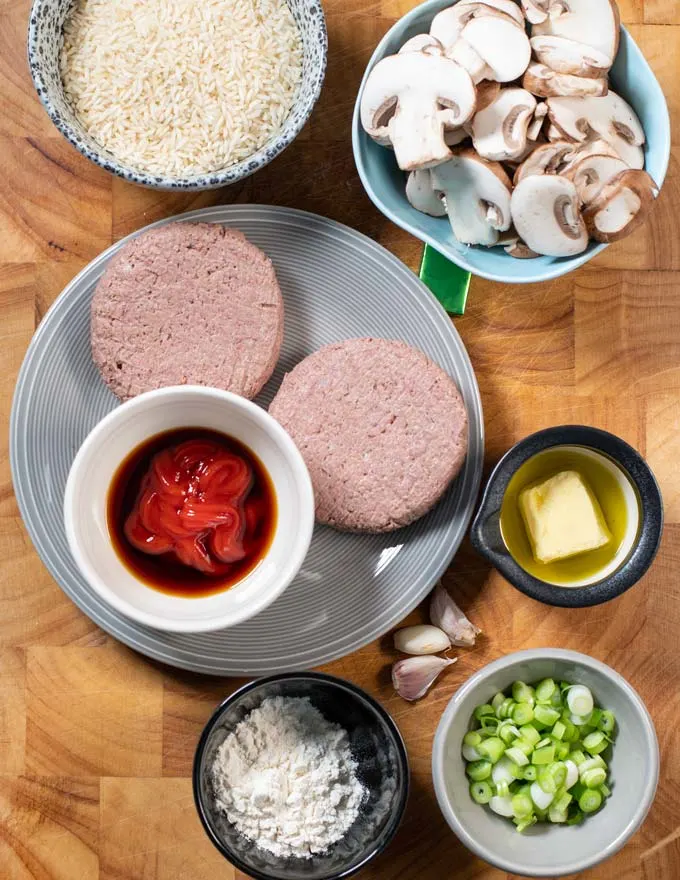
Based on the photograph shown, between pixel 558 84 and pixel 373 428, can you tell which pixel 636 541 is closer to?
pixel 373 428

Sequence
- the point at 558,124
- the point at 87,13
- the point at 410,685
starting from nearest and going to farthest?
the point at 558,124, the point at 87,13, the point at 410,685

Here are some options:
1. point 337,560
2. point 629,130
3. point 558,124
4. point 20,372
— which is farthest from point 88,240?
point 629,130

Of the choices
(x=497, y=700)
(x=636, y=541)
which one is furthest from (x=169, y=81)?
(x=497, y=700)

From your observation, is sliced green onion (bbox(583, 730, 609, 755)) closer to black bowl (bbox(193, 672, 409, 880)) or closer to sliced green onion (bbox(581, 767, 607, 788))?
sliced green onion (bbox(581, 767, 607, 788))

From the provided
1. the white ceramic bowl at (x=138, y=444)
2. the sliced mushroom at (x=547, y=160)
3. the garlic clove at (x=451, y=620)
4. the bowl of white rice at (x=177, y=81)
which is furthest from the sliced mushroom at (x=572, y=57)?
the garlic clove at (x=451, y=620)

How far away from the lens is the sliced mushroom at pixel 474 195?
1.35 m

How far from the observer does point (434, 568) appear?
151 cm

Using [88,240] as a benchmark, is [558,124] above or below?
above

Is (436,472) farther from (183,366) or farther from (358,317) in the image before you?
(183,366)

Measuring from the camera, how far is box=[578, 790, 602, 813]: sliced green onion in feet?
4.87

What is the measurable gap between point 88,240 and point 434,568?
33.4 inches

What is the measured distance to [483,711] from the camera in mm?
1521

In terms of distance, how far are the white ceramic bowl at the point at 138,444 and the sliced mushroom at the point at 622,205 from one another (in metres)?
0.58

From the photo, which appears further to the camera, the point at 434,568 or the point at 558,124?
the point at 434,568
